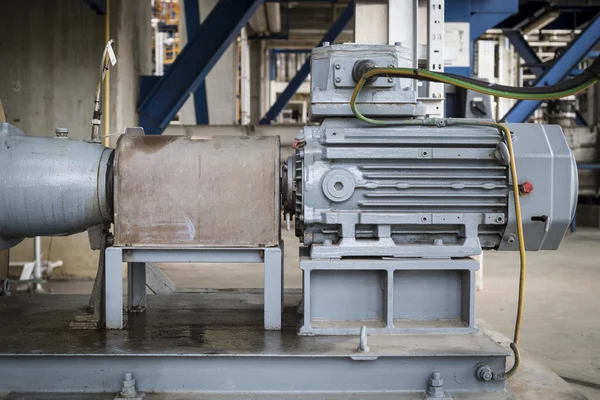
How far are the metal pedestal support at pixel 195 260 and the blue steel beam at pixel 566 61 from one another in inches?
160

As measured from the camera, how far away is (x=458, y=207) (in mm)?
2197

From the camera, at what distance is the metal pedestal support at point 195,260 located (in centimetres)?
221

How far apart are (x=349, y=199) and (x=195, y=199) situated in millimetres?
523

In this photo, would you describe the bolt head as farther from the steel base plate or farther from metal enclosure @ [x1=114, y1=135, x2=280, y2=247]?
metal enclosure @ [x1=114, y1=135, x2=280, y2=247]

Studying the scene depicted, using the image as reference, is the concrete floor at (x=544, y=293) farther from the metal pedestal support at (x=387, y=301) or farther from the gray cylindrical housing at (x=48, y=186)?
the gray cylindrical housing at (x=48, y=186)

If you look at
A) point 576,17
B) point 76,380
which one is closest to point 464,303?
point 76,380

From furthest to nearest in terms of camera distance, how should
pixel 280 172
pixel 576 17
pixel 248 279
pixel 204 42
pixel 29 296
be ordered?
pixel 576 17
pixel 248 279
pixel 204 42
pixel 29 296
pixel 280 172

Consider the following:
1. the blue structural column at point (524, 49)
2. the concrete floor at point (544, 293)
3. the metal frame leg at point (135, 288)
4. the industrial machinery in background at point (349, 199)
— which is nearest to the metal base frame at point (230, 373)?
the industrial machinery in background at point (349, 199)

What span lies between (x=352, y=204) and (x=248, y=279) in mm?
3170

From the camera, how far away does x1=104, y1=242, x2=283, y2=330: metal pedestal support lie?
221 centimetres

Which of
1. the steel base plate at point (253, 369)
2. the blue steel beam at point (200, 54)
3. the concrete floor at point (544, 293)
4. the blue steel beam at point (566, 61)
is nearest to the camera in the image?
the steel base plate at point (253, 369)

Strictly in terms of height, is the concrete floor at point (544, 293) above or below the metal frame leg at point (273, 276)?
below

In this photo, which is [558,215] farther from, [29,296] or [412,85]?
[29,296]

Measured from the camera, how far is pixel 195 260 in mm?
2229
